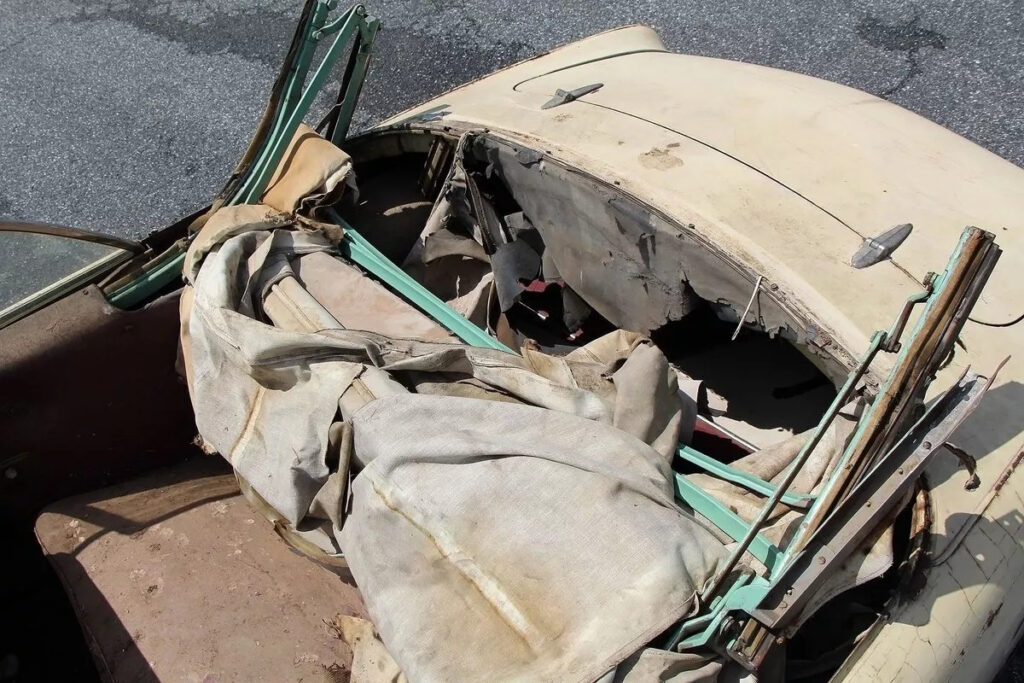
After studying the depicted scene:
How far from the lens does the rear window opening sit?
2.02 m

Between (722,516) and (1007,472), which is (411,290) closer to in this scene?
(722,516)

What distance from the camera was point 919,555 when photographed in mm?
1463

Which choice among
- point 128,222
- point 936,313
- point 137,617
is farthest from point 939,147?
point 128,222

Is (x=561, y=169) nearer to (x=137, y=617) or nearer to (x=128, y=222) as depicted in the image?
(x=137, y=617)

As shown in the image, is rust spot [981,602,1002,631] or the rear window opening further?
the rear window opening

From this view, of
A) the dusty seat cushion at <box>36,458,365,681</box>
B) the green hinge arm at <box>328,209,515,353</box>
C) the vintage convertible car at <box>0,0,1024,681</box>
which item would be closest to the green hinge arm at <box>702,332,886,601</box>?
the vintage convertible car at <box>0,0,1024,681</box>

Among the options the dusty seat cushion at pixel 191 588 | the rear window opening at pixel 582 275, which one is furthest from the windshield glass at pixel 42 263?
the rear window opening at pixel 582 275

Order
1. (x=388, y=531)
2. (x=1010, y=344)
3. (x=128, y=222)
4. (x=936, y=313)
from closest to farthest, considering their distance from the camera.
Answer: (x=936, y=313)
(x=388, y=531)
(x=1010, y=344)
(x=128, y=222)

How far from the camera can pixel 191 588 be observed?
2061 mm

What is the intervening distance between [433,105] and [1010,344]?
189 cm

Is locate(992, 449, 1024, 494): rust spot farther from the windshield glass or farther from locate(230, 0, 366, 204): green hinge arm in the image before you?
the windshield glass

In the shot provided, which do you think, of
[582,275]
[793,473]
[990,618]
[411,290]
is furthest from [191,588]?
[990,618]

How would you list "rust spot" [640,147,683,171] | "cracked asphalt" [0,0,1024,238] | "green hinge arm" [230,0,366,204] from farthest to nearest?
"cracked asphalt" [0,0,1024,238], "green hinge arm" [230,0,366,204], "rust spot" [640,147,683,171]

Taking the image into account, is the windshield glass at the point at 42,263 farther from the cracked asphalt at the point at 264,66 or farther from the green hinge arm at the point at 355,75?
→ the cracked asphalt at the point at 264,66
